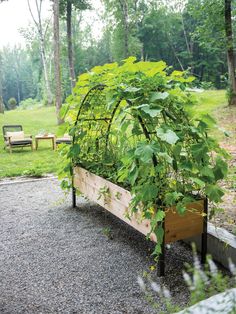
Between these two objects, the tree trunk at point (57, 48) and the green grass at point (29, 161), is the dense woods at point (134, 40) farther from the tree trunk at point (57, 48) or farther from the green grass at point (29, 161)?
the green grass at point (29, 161)

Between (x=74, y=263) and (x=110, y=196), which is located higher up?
(x=110, y=196)

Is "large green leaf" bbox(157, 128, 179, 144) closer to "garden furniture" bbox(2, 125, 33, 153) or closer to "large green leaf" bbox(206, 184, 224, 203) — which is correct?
"large green leaf" bbox(206, 184, 224, 203)

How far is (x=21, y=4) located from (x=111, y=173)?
72.2 feet

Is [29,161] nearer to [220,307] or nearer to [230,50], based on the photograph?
[220,307]

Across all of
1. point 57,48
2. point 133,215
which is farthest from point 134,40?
point 133,215

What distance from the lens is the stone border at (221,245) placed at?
235 centimetres

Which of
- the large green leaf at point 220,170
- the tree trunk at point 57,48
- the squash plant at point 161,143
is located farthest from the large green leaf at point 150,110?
the tree trunk at point 57,48

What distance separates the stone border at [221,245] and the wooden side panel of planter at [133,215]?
16 cm

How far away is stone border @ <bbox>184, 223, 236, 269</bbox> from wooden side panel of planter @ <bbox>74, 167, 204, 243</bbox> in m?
0.16

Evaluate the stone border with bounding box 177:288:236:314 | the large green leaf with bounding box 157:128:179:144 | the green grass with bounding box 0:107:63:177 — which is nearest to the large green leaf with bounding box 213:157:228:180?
the large green leaf with bounding box 157:128:179:144

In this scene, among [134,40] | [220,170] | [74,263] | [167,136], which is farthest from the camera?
[134,40]

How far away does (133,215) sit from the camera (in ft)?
8.59

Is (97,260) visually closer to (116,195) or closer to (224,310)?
(116,195)

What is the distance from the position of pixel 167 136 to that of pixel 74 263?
1.39 metres
